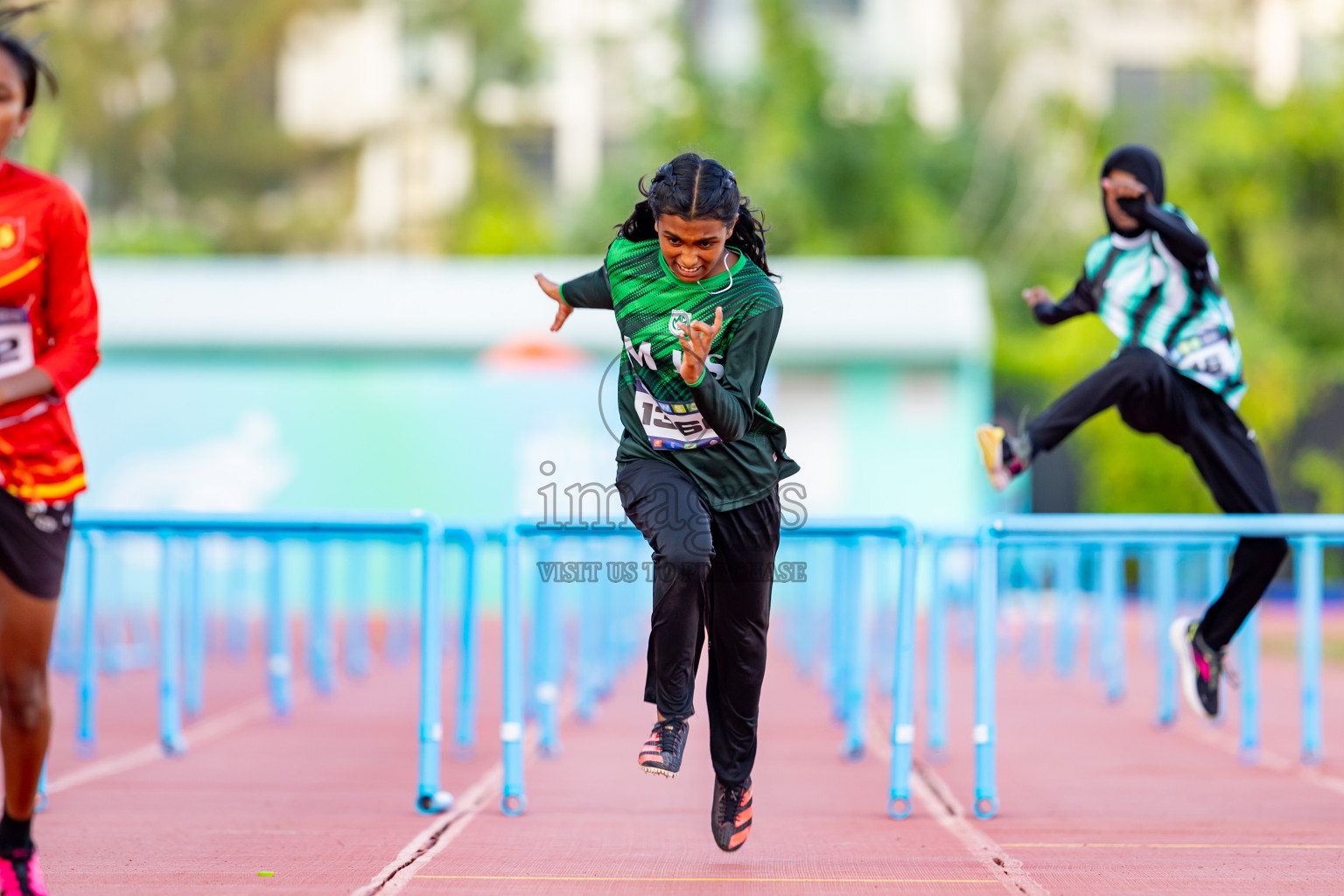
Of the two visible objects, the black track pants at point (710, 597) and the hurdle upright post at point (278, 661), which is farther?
the hurdle upright post at point (278, 661)

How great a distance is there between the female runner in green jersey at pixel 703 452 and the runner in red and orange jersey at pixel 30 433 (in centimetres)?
139

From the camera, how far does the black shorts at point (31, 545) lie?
340 cm

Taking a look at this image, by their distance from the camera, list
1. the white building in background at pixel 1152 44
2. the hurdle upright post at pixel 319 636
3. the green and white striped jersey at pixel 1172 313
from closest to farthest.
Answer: the green and white striped jersey at pixel 1172 313, the hurdle upright post at pixel 319 636, the white building in background at pixel 1152 44

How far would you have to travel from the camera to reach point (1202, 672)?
5.82 meters

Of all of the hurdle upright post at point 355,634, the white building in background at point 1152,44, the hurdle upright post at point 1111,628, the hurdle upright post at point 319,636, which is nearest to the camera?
the hurdle upright post at point 1111,628

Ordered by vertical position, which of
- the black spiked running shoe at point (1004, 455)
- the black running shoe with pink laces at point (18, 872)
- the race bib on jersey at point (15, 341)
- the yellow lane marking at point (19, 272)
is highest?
the yellow lane marking at point (19, 272)

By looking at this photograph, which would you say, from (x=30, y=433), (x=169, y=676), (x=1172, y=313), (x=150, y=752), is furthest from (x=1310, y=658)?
(x=30, y=433)

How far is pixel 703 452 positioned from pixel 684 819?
1660mm

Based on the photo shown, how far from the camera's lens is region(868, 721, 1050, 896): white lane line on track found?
13.7ft

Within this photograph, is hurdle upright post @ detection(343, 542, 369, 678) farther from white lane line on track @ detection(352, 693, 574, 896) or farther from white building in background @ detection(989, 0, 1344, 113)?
white building in background @ detection(989, 0, 1344, 113)

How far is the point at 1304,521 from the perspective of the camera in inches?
214

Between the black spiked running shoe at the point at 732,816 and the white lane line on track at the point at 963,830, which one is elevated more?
the black spiked running shoe at the point at 732,816

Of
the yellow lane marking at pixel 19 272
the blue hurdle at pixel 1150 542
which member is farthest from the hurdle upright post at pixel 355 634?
the yellow lane marking at pixel 19 272

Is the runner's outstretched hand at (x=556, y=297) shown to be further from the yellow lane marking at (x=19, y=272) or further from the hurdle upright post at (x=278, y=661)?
the hurdle upright post at (x=278, y=661)
